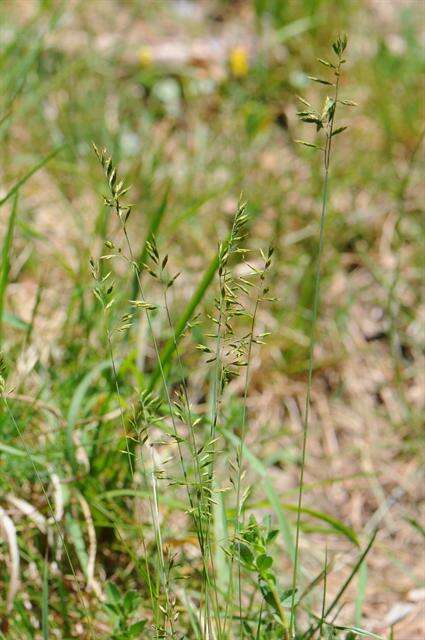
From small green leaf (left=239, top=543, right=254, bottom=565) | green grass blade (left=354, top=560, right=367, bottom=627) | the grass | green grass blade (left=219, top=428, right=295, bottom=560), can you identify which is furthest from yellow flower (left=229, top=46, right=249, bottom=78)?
small green leaf (left=239, top=543, right=254, bottom=565)

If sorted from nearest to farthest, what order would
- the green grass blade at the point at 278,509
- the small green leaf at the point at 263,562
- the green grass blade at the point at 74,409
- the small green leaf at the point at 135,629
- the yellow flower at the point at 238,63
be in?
the small green leaf at the point at 263,562
the small green leaf at the point at 135,629
the green grass blade at the point at 278,509
the green grass blade at the point at 74,409
the yellow flower at the point at 238,63

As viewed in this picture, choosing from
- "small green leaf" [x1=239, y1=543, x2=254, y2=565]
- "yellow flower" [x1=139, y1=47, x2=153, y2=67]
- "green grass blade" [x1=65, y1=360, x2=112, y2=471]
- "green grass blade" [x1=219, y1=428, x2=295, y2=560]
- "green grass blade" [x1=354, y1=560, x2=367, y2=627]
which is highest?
"small green leaf" [x1=239, y1=543, x2=254, y2=565]

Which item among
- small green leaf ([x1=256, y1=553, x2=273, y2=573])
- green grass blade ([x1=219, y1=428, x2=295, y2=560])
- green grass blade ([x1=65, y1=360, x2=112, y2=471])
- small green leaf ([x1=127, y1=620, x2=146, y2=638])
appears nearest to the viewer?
small green leaf ([x1=256, y1=553, x2=273, y2=573])

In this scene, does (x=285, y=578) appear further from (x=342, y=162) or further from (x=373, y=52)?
(x=373, y=52)

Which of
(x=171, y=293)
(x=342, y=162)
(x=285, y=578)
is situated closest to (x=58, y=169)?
(x=171, y=293)

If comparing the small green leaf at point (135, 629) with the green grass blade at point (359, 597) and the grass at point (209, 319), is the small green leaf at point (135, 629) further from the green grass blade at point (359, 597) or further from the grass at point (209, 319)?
the green grass blade at point (359, 597)

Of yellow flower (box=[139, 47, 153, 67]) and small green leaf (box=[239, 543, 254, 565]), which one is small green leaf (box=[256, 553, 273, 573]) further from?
yellow flower (box=[139, 47, 153, 67])

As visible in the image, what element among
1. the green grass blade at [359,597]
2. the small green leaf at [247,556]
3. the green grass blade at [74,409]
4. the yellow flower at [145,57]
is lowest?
the green grass blade at [359,597]

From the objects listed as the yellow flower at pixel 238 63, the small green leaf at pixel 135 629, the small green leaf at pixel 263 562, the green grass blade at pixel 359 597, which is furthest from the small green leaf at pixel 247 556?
the yellow flower at pixel 238 63
